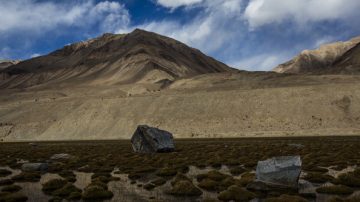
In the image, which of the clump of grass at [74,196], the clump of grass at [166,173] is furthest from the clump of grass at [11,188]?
the clump of grass at [166,173]

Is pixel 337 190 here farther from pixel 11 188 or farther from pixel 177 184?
pixel 11 188

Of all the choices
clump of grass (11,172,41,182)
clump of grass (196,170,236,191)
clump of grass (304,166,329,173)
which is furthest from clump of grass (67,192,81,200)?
clump of grass (304,166,329,173)

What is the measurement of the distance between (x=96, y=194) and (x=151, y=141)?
2666 centimetres

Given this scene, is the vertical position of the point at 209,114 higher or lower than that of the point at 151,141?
higher

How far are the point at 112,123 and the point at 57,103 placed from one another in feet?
112

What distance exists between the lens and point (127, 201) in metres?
20.6

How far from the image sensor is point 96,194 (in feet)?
71.1

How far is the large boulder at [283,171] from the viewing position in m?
21.2

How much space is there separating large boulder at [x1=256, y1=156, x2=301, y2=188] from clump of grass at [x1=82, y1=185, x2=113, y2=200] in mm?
7992

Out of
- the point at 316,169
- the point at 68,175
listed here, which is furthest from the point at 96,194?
the point at 316,169

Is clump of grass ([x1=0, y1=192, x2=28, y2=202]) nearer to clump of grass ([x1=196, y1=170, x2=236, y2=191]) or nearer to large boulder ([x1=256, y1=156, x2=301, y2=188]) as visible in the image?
clump of grass ([x1=196, y1=170, x2=236, y2=191])

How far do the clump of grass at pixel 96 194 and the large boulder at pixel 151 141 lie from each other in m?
25.6

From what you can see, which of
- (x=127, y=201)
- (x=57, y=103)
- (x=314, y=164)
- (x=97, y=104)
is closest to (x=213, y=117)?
(x=97, y=104)

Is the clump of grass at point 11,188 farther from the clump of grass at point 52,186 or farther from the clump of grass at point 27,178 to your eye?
the clump of grass at point 27,178
